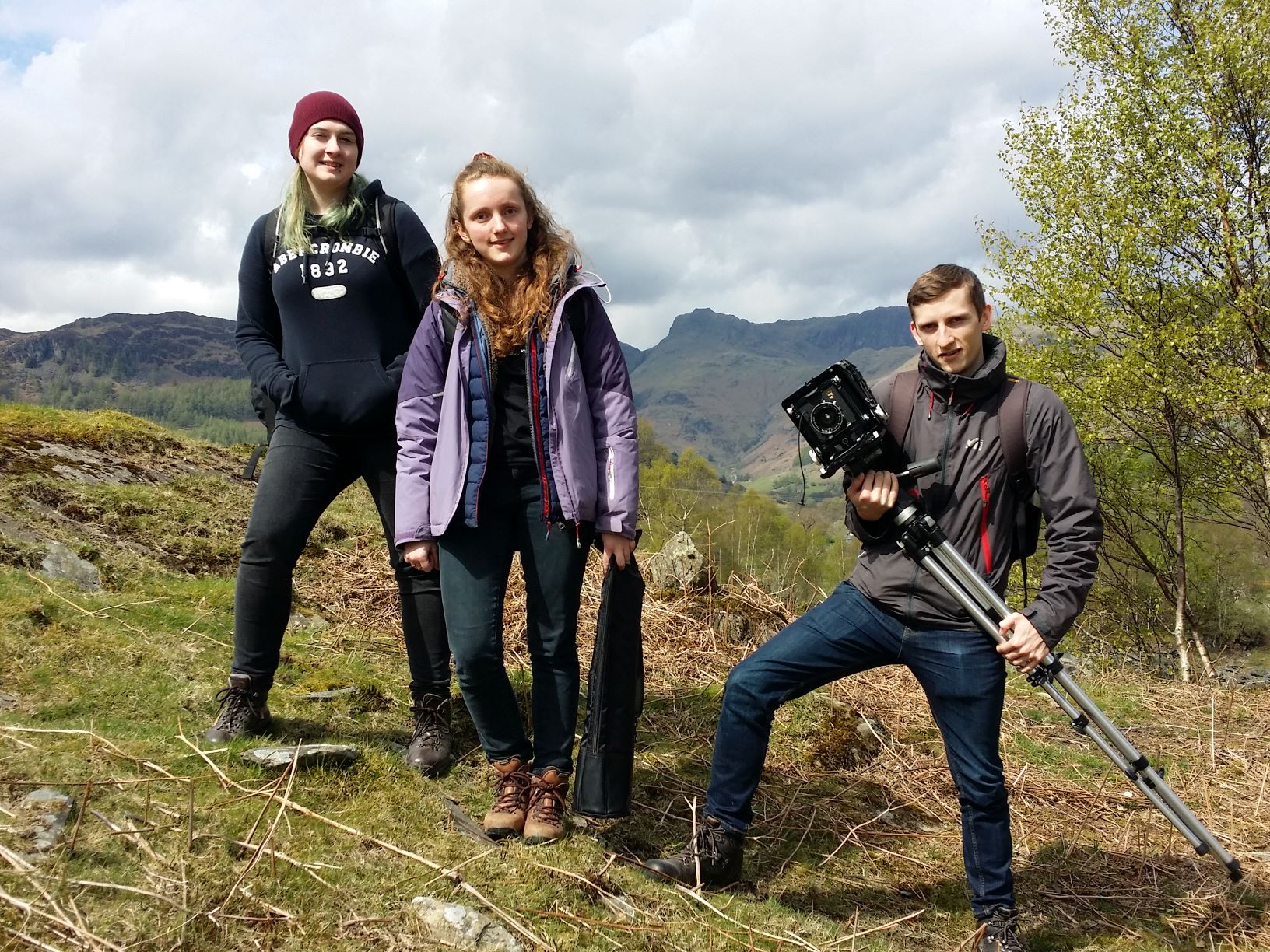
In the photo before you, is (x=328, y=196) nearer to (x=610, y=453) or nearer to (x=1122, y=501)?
(x=610, y=453)

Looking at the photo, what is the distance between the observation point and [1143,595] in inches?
882

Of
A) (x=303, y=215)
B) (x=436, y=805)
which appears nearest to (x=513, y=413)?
(x=303, y=215)

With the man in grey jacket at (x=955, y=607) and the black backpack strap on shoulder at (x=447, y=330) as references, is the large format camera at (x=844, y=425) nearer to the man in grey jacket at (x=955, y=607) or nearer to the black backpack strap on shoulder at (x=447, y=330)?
the man in grey jacket at (x=955, y=607)

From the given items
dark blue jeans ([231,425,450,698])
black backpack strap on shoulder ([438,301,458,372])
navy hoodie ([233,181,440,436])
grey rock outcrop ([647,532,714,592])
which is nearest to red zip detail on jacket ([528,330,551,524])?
black backpack strap on shoulder ([438,301,458,372])

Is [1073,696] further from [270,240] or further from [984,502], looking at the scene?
[270,240]

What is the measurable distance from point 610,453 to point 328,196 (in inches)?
74.3

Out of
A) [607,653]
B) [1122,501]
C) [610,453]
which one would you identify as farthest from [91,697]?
[1122,501]

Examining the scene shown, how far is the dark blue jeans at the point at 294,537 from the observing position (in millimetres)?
3820

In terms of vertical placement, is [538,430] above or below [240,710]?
above

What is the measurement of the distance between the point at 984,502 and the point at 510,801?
2348 millimetres

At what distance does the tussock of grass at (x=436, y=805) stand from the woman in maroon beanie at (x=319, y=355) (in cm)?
59

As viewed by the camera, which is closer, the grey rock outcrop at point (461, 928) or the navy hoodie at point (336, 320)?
the grey rock outcrop at point (461, 928)

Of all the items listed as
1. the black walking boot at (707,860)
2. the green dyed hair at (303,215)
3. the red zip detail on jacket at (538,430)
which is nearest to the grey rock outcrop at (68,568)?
the green dyed hair at (303,215)

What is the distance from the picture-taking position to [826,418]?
360 centimetres
